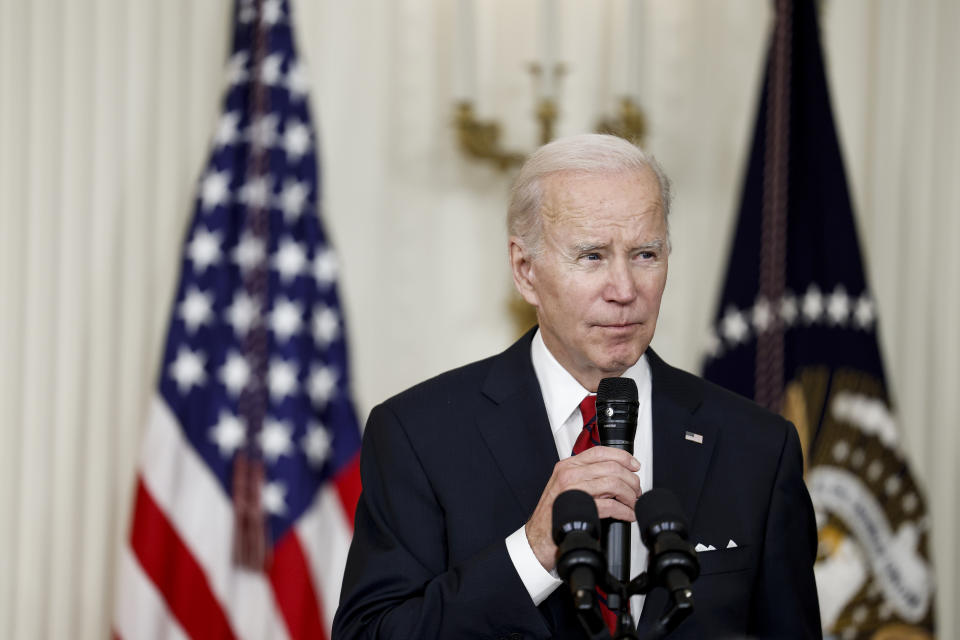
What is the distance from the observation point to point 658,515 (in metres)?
1.51

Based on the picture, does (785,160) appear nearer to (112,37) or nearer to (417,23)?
(417,23)

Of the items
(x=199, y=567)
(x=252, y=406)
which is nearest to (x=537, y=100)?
(x=252, y=406)

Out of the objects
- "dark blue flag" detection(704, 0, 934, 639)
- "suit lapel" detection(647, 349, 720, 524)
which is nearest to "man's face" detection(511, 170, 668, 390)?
"suit lapel" detection(647, 349, 720, 524)

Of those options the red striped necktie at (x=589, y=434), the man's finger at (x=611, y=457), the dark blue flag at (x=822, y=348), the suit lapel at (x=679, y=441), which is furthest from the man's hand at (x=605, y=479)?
the dark blue flag at (x=822, y=348)

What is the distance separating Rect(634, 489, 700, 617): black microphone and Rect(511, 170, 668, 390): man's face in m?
0.56

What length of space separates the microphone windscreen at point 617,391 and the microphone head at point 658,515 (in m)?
0.15

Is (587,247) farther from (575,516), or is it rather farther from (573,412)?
(575,516)

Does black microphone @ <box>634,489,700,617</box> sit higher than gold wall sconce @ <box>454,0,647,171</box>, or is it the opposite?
gold wall sconce @ <box>454,0,647,171</box>

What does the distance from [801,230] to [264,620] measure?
8.53ft

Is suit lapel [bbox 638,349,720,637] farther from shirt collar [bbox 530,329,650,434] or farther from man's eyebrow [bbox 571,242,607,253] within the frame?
man's eyebrow [bbox 571,242,607,253]

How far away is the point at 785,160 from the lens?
14.9 ft

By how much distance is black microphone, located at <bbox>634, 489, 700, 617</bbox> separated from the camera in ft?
4.69

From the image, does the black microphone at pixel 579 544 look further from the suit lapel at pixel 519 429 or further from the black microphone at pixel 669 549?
the suit lapel at pixel 519 429

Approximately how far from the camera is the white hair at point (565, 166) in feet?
Answer: 6.89
